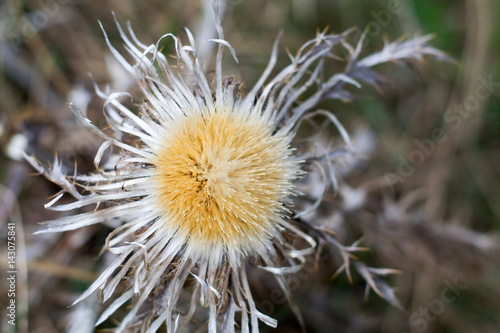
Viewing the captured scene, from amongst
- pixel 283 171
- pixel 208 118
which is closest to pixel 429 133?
pixel 283 171

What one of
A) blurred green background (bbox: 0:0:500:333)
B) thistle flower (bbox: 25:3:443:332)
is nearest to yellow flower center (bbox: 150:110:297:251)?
thistle flower (bbox: 25:3:443:332)

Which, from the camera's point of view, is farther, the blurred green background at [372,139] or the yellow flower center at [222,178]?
the blurred green background at [372,139]

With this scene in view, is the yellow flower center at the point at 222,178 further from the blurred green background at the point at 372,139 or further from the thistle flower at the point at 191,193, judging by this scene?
the blurred green background at the point at 372,139

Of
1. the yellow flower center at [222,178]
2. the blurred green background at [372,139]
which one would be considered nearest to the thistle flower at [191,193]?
the yellow flower center at [222,178]

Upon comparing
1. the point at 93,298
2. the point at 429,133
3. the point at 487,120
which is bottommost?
the point at 93,298

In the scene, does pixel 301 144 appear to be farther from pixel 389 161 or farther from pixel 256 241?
pixel 389 161

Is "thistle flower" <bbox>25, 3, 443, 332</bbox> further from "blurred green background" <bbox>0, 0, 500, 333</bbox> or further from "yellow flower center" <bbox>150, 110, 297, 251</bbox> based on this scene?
"blurred green background" <bbox>0, 0, 500, 333</bbox>
